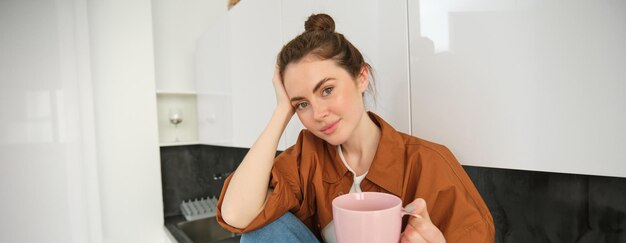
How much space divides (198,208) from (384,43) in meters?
1.83

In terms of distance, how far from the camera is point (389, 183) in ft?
2.17

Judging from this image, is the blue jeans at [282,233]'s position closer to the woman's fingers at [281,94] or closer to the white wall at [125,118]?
the woman's fingers at [281,94]

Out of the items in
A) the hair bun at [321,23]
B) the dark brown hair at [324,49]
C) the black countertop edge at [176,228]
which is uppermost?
the hair bun at [321,23]

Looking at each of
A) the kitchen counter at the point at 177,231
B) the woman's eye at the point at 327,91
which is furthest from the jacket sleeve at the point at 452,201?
the kitchen counter at the point at 177,231

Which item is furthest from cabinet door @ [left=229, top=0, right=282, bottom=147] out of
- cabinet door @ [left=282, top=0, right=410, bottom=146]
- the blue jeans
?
the blue jeans

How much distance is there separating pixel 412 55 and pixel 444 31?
0.09 metres

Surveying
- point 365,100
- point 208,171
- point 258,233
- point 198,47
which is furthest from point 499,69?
point 208,171

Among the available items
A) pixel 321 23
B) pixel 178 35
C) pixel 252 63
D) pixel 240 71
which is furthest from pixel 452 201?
pixel 178 35

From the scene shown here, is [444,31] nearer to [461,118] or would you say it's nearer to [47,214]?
[461,118]

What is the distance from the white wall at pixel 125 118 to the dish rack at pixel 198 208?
21 cm

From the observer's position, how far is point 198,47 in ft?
6.11

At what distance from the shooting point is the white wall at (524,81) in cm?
44

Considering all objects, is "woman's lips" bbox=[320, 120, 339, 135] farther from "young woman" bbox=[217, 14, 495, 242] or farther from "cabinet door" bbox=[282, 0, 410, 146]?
"cabinet door" bbox=[282, 0, 410, 146]

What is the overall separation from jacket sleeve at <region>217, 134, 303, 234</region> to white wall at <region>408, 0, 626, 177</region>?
328mm
